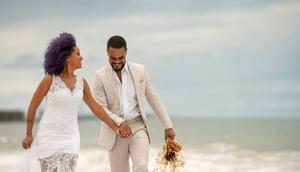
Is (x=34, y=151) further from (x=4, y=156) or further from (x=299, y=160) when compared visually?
(x=4, y=156)

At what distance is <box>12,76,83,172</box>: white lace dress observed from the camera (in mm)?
6305

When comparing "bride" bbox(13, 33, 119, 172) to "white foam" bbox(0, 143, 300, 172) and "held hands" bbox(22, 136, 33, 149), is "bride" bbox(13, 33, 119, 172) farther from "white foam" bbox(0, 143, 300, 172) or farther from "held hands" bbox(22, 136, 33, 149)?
"white foam" bbox(0, 143, 300, 172)

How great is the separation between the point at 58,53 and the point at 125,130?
1.23 metres

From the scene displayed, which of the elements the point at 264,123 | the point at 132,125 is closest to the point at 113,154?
the point at 132,125

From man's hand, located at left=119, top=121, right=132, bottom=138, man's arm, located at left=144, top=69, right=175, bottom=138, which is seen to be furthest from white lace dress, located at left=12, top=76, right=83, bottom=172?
man's arm, located at left=144, top=69, right=175, bottom=138

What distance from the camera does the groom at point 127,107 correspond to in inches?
292

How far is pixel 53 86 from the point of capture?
631 centimetres

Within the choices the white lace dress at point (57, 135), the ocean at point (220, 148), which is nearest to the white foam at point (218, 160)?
the ocean at point (220, 148)

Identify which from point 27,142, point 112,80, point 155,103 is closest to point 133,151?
point 155,103

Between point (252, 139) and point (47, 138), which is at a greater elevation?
point (252, 139)

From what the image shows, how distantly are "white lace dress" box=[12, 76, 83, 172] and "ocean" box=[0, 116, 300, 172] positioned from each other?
9218 millimetres

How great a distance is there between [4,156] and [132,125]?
52.8ft

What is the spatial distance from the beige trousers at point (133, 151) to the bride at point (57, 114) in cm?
107

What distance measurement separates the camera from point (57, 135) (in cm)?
633
